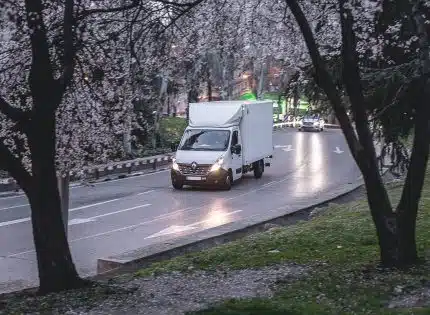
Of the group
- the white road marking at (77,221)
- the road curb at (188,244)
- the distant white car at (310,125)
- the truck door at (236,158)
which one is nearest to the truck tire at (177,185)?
the truck door at (236,158)

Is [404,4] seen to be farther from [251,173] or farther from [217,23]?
[251,173]

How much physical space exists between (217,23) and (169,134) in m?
34.3

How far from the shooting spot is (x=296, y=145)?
49.1m

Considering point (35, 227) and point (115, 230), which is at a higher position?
point (35, 227)

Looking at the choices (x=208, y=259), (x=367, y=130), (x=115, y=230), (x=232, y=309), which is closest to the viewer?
(x=232, y=309)

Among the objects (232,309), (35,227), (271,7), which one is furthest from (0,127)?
(232,309)

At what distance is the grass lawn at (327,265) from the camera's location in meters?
6.94

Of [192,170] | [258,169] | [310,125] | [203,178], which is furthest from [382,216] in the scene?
[310,125]

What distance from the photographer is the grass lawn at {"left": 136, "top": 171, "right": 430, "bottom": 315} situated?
6938mm

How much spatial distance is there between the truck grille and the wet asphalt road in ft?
2.24

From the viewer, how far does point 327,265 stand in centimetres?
905

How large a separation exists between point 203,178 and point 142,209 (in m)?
4.73

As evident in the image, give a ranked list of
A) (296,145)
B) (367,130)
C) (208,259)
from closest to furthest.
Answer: (367,130) → (208,259) → (296,145)

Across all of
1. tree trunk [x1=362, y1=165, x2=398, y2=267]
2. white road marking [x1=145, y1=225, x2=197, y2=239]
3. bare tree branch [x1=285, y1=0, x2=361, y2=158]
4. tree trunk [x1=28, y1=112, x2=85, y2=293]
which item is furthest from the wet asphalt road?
bare tree branch [x1=285, y1=0, x2=361, y2=158]
